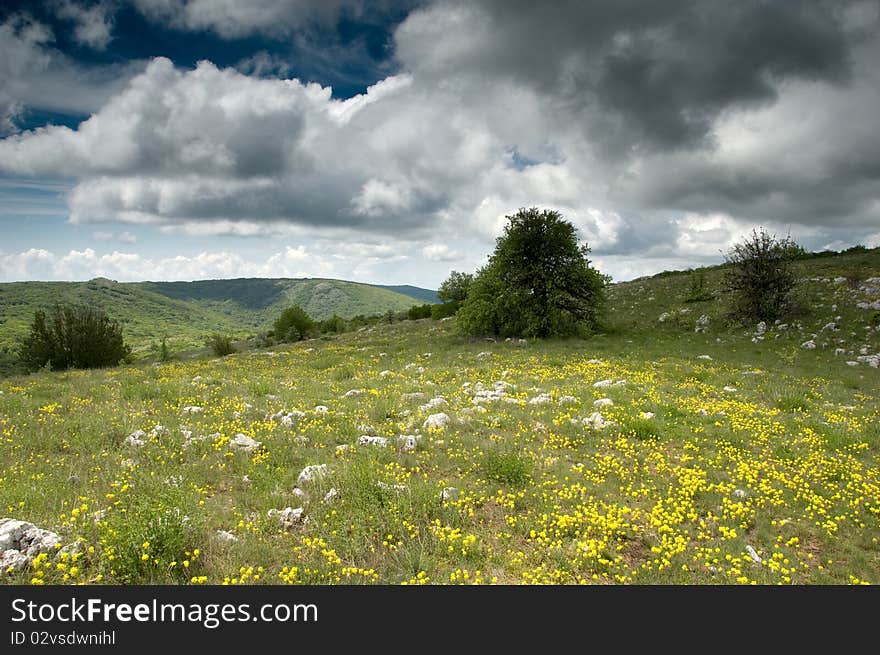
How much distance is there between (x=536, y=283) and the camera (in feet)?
93.1

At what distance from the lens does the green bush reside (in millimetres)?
7376

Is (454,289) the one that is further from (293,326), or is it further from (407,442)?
(407,442)

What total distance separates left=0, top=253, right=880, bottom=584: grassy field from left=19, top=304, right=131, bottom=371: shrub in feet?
97.6

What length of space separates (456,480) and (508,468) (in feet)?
3.08

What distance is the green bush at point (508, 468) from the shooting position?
7.38m

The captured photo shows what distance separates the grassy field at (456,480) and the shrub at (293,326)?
135ft

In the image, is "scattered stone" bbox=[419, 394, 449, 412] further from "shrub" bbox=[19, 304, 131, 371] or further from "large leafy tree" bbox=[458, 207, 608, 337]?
"shrub" bbox=[19, 304, 131, 371]

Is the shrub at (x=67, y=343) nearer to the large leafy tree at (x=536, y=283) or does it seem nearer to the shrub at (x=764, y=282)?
the large leafy tree at (x=536, y=283)

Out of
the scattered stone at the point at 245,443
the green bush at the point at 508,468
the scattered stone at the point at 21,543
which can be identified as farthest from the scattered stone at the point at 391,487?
the scattered stone at the point at 21,543

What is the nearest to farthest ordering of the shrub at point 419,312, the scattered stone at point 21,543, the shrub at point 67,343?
1. the scattered stone at point 21,543
2. the shrub at point 67,343
3. the shrub at point 419,312

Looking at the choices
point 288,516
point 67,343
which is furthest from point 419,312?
point 288,516

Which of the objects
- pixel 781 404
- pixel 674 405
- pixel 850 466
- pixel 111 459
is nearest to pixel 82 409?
pixel 111 459
